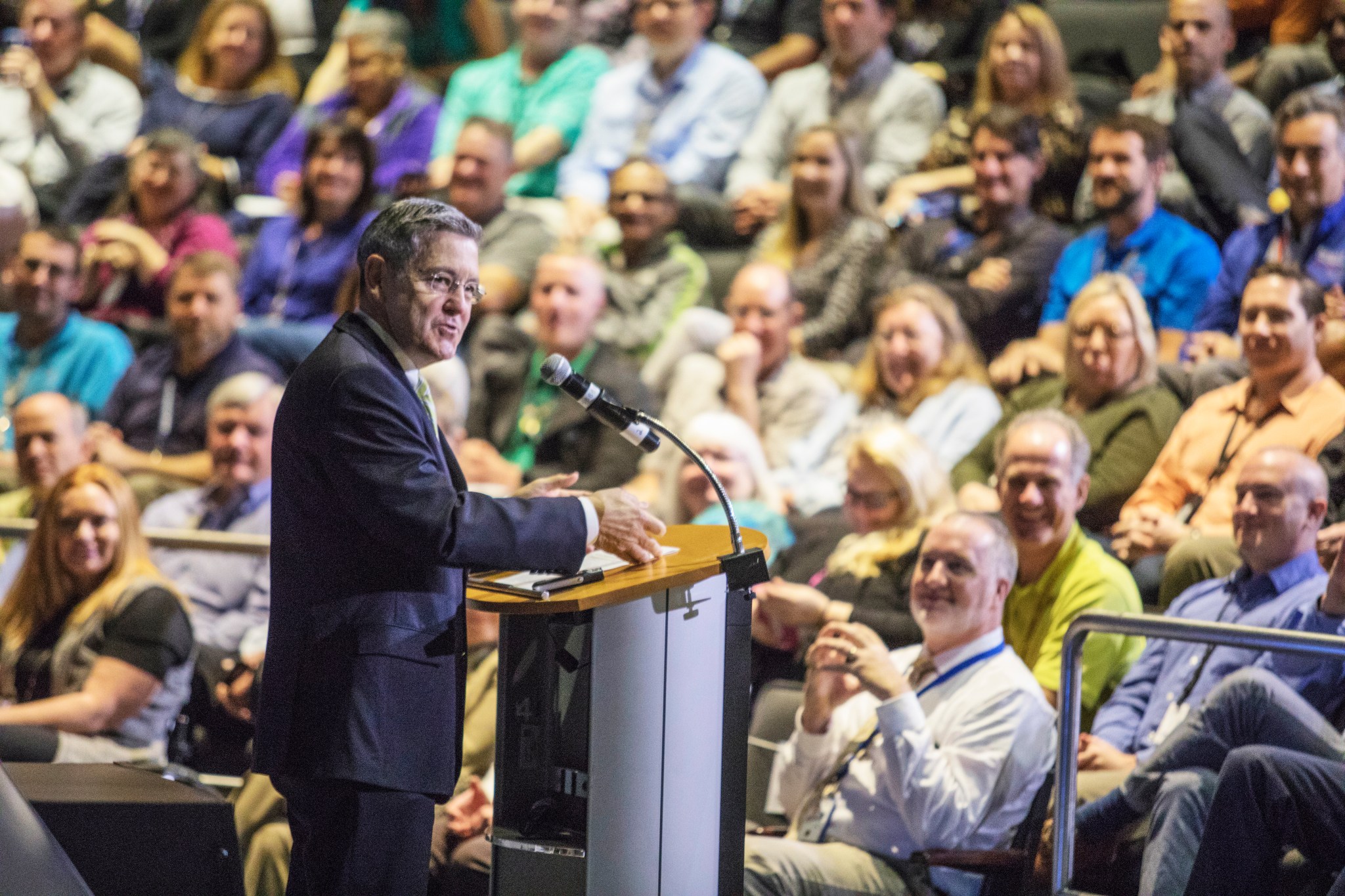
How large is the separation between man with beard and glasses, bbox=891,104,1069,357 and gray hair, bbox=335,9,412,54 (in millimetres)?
2531

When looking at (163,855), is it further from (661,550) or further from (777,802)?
(777,802)

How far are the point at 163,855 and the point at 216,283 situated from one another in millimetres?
2979

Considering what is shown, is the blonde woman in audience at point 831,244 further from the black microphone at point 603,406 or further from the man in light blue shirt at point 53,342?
the black microphone at point 603,406

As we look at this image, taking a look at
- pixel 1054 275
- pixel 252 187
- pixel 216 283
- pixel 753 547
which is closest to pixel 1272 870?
pixel 753 547

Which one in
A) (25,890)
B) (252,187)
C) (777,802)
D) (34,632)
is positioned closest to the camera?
(25,890)

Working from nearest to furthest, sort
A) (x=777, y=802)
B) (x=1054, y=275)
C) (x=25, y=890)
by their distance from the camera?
(x=25, y=890) → (x=777, y=802) → (x=1054, y=275)

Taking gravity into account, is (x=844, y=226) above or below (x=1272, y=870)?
above

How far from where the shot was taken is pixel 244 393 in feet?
14.7

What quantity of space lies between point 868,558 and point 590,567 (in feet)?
5.09

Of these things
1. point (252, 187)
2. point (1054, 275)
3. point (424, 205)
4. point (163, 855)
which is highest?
point (252, 187)

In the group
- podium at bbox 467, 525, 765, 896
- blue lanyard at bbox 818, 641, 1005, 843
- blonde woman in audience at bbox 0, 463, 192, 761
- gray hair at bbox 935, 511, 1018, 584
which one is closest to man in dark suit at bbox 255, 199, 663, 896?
podium at bbox 467, 525, 765, 896

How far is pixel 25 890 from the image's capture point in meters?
2.01

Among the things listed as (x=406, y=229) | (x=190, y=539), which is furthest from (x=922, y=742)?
(x=190, y=539)

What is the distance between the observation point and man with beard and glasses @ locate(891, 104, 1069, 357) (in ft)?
15.6
